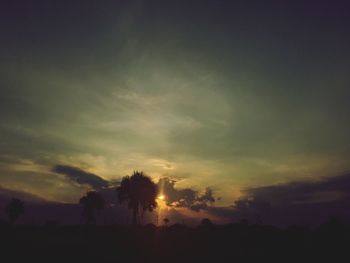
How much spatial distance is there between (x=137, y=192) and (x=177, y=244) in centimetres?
3648

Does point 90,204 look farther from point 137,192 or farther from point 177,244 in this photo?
point 177,244

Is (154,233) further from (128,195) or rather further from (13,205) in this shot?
(13,205)

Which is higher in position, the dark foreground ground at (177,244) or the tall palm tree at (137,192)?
the tall palm tree at (137,192)

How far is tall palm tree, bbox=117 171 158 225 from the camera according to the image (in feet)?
312

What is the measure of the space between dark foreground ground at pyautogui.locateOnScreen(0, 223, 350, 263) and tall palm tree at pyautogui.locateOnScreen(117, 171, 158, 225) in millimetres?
24046

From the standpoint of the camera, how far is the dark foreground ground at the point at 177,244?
52062 millimetres

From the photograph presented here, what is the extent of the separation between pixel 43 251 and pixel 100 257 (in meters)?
7.93

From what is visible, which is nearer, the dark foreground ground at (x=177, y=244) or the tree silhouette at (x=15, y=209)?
the dark foreground ground at (x=177, y=244)

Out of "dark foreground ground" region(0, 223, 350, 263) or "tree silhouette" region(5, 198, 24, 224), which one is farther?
"tree silhouette" region(5, 198, 24, 224)

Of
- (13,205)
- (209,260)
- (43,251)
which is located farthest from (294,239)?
(13,205)

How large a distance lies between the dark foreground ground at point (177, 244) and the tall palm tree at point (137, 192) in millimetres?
24046

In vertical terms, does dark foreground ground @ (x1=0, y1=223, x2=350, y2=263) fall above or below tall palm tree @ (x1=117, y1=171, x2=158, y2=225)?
below

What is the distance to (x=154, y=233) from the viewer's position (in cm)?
6700

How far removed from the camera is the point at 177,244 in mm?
60000
